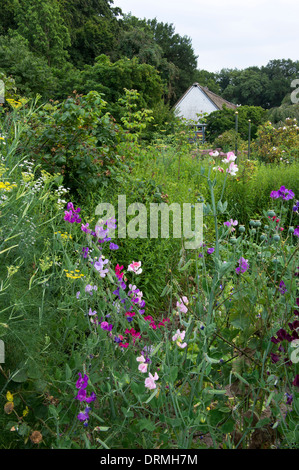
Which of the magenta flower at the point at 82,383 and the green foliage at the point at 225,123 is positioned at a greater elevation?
the green foliage at the point at 225,123

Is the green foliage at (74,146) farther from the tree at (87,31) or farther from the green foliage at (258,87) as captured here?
the green foliage at (258,87)

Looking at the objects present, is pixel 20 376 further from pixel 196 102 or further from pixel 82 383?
pixel 196 102

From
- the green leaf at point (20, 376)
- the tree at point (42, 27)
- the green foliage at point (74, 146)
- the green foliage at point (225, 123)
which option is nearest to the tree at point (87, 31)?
the tree at point (42, 27)

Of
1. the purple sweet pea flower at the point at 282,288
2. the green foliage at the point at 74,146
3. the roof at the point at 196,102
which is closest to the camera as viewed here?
the purple sweet pea flower at the point at 282,288

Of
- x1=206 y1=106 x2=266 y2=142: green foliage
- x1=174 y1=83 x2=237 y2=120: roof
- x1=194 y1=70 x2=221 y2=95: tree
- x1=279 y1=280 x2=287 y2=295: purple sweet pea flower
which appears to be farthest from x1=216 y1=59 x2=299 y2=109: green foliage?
x1=279 y1=280 x2=287 y2=295: purple sweet pea flower

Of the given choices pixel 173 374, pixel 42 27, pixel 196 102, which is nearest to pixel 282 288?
pixel 173 374

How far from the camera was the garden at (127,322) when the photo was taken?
1.47 meters

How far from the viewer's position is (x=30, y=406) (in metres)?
1.62

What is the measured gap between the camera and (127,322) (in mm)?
2061

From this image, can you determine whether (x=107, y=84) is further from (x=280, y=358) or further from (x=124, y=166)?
(x=280, y=358)

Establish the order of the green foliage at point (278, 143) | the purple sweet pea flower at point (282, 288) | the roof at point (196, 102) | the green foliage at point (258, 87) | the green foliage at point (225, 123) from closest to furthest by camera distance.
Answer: the purple sweet pea flower at point (282, 288) → the green foliage at point (278, 143) → the green foliage at point (225, 123) → the roof at point (196, 102) → the green foliage at point (258, 87)

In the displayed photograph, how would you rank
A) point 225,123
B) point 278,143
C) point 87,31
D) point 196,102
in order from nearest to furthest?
point 278,143 → point 87,31 → point 225,123 → point 196,102

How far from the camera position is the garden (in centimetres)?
147

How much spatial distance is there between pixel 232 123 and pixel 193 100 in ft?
30.8
